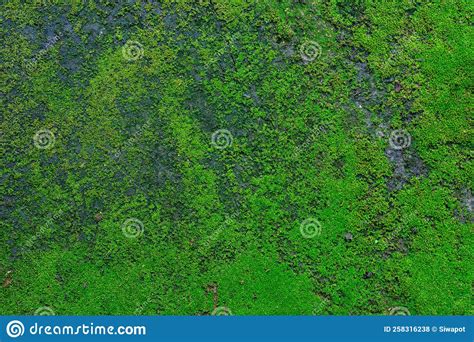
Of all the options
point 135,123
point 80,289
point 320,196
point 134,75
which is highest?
point 134,75

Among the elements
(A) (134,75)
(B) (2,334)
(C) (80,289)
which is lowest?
(B) (2,334)

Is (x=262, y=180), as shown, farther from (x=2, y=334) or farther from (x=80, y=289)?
(x=2, y=334)

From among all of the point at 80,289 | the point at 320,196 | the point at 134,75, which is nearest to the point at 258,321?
the point at 320,196

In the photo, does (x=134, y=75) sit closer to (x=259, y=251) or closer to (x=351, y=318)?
(x=259, y=251)

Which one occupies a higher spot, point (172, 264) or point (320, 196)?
point (320, 196)

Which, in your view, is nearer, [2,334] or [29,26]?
[2,334]

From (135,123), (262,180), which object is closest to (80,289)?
(135,123)

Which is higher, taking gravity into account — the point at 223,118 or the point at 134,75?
the point at 134,75
